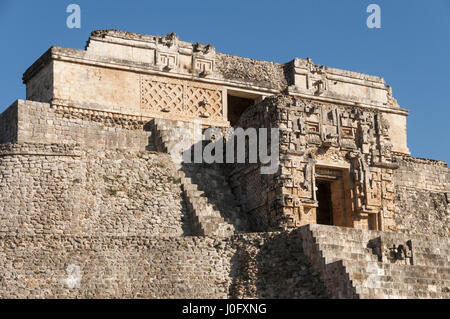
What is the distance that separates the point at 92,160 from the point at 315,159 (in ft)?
15.8

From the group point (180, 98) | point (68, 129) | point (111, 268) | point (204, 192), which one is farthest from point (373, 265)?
point (180, 98)

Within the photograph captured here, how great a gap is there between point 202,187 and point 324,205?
352cm

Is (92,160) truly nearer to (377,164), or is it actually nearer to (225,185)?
(225,185)

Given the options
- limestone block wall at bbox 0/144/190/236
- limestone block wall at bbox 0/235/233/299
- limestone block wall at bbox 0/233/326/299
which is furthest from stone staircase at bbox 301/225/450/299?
limestone block wall at bbox 0/144/190/236

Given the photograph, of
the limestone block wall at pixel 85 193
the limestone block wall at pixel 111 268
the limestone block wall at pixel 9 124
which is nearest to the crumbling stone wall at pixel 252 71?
the limestone block wall at pixel 85 193

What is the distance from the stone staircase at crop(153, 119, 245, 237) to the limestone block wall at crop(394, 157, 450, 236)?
14.4 feet

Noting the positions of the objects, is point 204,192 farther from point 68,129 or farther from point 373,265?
point 373,265

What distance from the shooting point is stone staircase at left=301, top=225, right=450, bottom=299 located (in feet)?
54.6

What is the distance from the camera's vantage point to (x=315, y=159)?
2108 cm

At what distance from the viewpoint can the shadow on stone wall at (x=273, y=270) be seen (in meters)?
17.3

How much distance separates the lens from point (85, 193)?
1983 centimetres

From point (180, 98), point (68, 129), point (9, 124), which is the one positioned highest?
point (180, 98)
